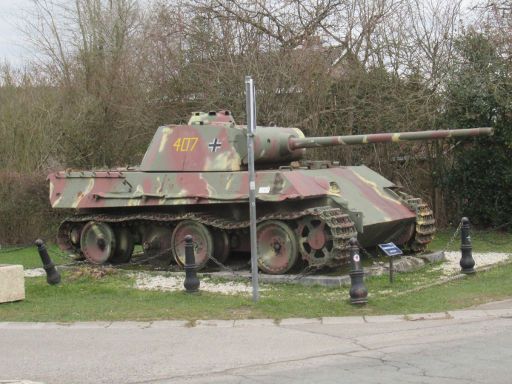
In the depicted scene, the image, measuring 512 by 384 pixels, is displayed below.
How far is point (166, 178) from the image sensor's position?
525 inches

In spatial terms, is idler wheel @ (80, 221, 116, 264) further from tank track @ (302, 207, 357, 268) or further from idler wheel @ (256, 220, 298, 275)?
tank track @ (302, 207, 357, 268)

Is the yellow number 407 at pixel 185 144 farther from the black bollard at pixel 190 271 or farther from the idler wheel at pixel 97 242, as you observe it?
the black bollard at pixel 190 271

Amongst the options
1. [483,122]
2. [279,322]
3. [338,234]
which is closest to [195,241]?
[338,234]

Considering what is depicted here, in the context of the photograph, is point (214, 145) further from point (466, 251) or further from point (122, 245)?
point (466, 251)

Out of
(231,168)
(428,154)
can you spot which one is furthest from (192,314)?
(428,154)

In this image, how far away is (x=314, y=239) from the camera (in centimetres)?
1162

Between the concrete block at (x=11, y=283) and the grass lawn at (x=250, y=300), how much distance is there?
134mm

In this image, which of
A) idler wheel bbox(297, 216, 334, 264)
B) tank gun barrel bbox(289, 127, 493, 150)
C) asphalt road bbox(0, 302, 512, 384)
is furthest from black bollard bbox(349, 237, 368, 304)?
tank gun barrel bbox(289, 127, 493, 150)

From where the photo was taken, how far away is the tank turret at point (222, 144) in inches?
510

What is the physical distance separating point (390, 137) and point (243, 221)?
9.82ft

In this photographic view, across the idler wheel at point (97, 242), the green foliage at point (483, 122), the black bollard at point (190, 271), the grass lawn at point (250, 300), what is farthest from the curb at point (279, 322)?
the green foliage at point (483, 122)

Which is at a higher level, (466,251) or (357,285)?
(466,251)

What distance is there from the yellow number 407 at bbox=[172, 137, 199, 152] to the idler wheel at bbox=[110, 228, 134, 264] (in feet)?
7.23

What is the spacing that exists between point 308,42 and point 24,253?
9.56m
